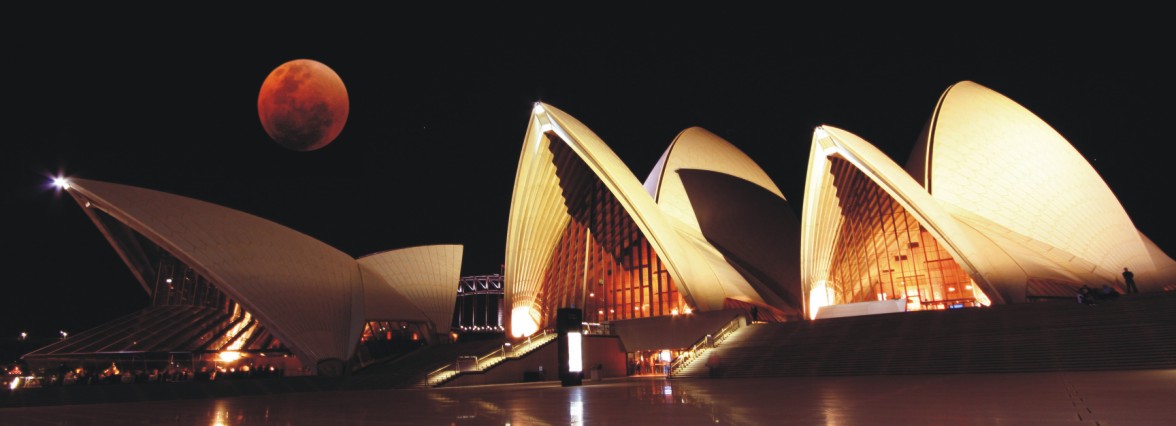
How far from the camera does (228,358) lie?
2111 cm

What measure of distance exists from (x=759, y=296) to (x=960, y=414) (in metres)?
19.9

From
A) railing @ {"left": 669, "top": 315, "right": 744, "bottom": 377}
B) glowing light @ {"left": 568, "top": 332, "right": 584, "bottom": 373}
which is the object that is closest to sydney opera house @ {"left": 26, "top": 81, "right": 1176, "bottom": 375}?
railing @ {"left": 669, "top": 315, "right": 744, "bottom": 377}

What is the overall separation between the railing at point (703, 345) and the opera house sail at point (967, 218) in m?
5.30

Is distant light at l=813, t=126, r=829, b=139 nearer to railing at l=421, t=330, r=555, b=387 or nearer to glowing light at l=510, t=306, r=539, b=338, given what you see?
railing at l=421, t=330, r=555, b=387

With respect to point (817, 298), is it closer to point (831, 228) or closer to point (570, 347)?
point (831, 228)

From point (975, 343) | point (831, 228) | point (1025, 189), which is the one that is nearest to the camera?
point (975, 343)

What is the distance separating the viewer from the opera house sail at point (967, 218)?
19484 mm

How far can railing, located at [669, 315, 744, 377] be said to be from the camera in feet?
56.5

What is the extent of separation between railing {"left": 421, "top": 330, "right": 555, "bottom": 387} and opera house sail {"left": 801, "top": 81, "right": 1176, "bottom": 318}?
34.1ft

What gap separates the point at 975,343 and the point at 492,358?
1360cm

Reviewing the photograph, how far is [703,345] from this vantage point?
18469 millimetres

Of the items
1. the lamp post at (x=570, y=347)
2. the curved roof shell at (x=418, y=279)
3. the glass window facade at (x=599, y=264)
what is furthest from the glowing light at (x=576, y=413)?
the curved roof shell at (x=418, y=279)

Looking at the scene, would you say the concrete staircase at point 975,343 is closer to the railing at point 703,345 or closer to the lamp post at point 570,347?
the railing at point 703,345

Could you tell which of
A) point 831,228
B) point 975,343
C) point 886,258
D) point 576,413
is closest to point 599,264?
point 831,228
